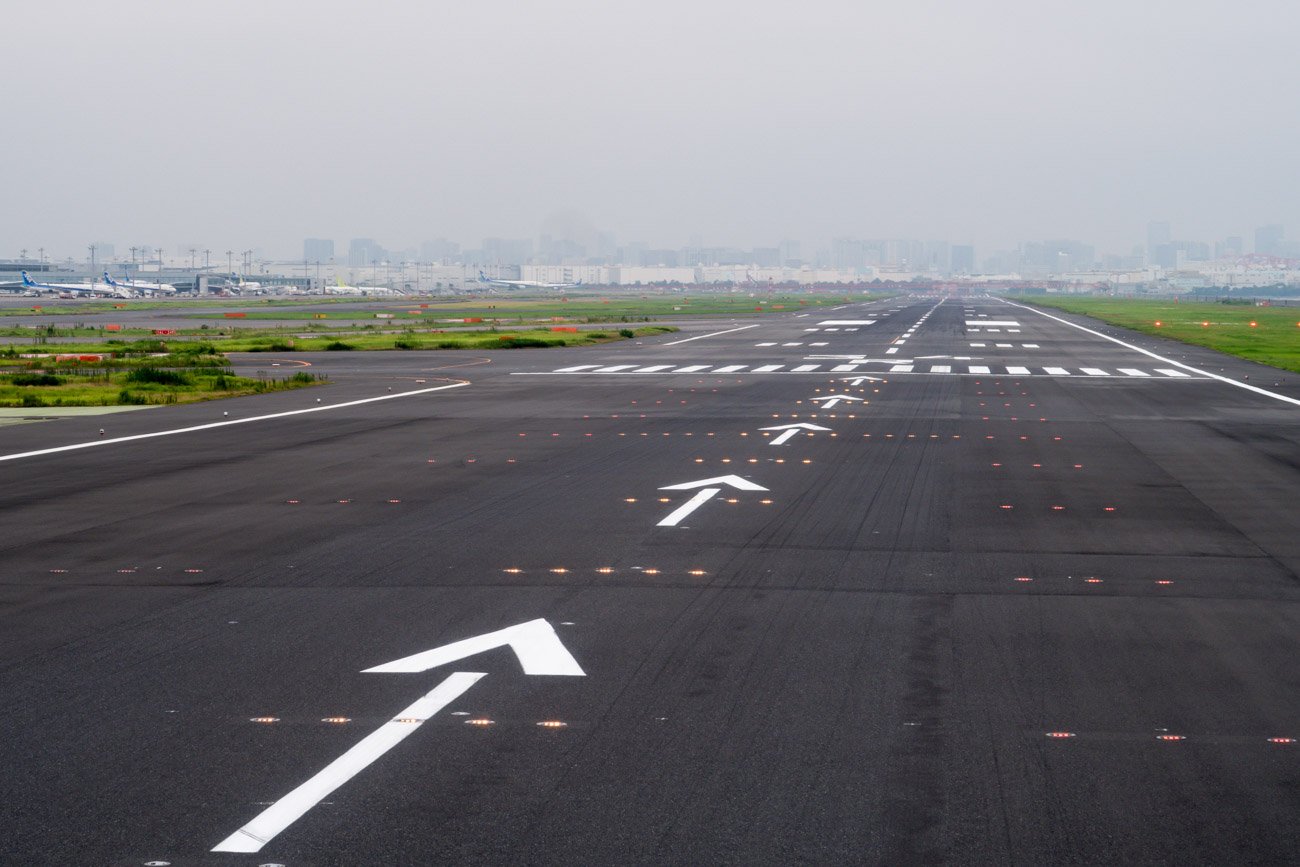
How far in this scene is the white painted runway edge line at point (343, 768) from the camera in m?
5.32

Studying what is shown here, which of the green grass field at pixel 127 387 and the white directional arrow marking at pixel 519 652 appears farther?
the green grass field at pixel 127 387

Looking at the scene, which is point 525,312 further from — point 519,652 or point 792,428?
point 519,652

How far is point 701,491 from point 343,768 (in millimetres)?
9304

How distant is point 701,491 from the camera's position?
15172 millimetres

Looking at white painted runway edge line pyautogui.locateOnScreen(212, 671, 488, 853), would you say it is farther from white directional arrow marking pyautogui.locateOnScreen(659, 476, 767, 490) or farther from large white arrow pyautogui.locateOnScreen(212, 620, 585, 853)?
white directional arrow marking pyautogui.locateOnScreen(659, 476, 767, 490)

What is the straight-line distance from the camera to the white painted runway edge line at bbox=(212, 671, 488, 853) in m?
5.32

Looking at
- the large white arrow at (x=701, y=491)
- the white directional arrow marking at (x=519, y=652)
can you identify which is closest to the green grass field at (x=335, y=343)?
the large white arrow at (x=701, y=491)

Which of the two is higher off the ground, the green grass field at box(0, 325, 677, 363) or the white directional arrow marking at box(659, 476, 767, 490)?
the white directional arrow marking at box(659, 476, 767, 490)

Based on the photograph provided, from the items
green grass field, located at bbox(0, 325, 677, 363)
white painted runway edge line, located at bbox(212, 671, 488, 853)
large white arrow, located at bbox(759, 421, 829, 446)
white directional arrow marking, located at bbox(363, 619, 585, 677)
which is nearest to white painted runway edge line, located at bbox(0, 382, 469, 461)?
large white arrow, located at bbox(759, 421, 829, 446)

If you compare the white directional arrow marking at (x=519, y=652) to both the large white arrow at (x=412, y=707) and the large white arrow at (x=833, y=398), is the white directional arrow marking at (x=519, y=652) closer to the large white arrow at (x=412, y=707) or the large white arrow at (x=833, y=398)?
the large white arrow at (x=412, y=707)

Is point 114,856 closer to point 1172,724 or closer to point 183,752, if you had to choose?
point 183,752

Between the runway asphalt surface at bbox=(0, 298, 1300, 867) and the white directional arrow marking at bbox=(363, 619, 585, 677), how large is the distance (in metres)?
0.05

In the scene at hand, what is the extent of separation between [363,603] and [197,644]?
1.42m

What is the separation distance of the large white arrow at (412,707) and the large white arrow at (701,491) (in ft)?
14.9
